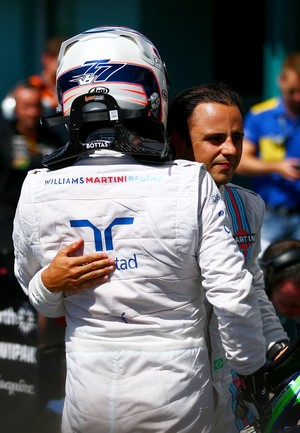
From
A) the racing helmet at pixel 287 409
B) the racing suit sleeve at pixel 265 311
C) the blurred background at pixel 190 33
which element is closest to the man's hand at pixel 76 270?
the racing suit sleeve at pixel 265 311

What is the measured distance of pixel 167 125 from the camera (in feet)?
11.2

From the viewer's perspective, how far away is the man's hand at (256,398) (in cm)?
307

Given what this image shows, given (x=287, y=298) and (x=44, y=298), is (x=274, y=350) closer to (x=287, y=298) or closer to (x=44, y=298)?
(x=44, y=298)

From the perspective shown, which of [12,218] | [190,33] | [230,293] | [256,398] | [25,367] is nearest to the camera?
[230,293]

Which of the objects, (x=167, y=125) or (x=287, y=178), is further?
(x=287, y=178)

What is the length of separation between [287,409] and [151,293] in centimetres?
70

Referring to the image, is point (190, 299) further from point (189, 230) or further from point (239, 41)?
point (239, 41)

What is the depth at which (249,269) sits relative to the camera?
3.38 metres

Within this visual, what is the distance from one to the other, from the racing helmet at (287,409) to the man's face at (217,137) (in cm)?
75

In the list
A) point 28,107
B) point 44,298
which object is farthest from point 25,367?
point 28,107

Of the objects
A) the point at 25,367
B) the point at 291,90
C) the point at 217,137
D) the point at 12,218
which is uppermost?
the point at 217,137

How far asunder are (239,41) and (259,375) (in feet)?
22.9

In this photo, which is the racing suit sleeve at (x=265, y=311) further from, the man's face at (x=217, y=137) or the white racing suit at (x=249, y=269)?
the man's face at (x=217, y=137)

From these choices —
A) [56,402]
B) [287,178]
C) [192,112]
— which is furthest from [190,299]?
[287,178]
